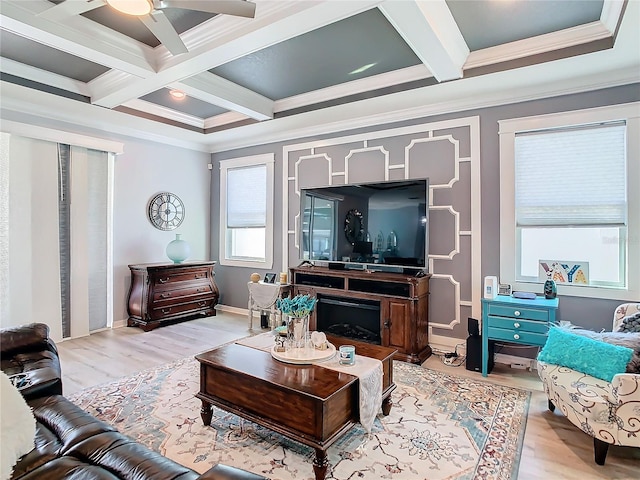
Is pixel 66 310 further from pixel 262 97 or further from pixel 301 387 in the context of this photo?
pixel 301 387

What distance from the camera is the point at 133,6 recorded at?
6.32ft

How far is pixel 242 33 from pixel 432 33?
1.37 metres

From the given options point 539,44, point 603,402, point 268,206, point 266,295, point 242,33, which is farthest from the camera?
point 268,206

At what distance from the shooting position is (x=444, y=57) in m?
2.93

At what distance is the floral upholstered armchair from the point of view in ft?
6.41

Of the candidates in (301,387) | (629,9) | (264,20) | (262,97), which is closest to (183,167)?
(262,97)

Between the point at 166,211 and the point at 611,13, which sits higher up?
the point at 611,13

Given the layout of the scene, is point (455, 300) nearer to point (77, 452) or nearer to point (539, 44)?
point (539, 44)

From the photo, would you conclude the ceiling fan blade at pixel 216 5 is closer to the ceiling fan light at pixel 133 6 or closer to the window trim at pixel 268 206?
the ceiling fan light at pixel 133 6

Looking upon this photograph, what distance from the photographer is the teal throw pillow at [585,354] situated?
2.15 metres

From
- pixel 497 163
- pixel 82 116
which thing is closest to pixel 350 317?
pixel 497 163

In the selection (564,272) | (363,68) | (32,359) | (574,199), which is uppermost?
(363,68)

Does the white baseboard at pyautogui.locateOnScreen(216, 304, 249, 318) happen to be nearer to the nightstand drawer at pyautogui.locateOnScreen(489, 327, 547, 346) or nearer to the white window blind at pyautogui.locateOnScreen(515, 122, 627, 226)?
the nightstand drawer at pyautogui.locateOnScreen(489, 327, 547, 346)

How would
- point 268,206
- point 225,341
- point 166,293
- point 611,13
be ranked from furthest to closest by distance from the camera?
point 268,206, point 166,293, point 225,341, point 611,13
